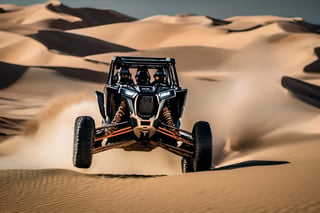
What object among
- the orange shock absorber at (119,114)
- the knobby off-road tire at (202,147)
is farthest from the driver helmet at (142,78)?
the knobby off-road tire at (202,147)

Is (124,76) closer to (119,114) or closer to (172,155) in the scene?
(119,114)

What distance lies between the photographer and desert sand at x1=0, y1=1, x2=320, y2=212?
6645 millimetres

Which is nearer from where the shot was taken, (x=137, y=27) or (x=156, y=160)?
(x=156, y=160)

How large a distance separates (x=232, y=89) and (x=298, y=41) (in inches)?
1103

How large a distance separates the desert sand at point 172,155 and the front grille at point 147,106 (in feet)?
3.40

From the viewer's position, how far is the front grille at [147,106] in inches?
348

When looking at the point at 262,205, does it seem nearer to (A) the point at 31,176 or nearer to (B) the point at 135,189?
(B) the point at 135,189

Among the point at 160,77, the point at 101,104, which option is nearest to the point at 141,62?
the point at 160,77

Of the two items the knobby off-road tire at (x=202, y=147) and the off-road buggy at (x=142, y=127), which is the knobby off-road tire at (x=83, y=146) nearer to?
the off-road buggy at (x=142, y=127)

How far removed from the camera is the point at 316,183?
6801mm

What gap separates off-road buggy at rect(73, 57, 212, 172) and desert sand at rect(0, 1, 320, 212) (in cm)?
45

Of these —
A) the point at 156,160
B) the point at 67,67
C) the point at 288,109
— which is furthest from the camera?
the point at 67,67

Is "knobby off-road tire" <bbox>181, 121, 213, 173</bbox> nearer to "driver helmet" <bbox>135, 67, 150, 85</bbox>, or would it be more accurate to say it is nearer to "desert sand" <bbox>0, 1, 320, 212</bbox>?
"desert sand" <bbox>0, 1, 320, 212</bbox>

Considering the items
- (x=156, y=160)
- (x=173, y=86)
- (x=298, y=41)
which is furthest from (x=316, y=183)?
(x=298, y=41)
